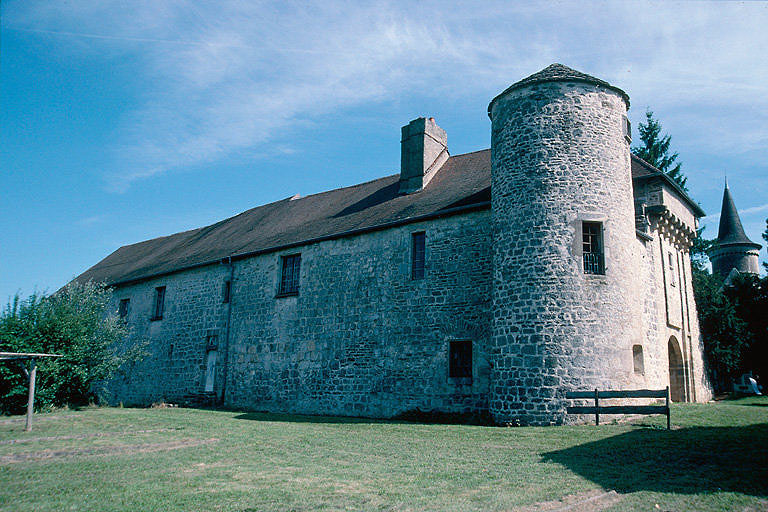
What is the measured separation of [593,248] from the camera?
538 inches

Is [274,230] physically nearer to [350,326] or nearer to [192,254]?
[192,254]

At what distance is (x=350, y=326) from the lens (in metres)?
17.3

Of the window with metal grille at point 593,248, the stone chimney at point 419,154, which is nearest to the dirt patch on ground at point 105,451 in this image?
the window with metal grille at point 593,248

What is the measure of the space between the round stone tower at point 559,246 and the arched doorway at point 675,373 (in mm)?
5843

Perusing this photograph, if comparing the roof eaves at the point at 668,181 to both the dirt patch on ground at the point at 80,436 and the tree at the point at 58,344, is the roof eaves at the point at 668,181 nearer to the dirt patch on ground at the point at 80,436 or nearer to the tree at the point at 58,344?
the dirt patch on ground at the point at 80,436

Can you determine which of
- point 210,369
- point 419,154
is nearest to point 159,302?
point 210,369

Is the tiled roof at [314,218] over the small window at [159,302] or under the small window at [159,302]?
over

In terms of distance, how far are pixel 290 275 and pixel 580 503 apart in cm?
1485

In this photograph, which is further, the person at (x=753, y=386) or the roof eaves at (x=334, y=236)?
the person at (x=753, y=386)

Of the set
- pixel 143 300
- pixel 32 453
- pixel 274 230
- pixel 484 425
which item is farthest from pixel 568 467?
pixel 143 300

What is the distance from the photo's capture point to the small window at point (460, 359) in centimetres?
1480

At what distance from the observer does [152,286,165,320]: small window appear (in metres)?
24.7

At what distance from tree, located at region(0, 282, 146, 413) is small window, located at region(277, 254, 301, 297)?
20.9 feet

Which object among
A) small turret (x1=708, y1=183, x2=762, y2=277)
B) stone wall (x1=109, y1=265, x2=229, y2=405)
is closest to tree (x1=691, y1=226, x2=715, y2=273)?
small turret (x1=708, y1=183, x2=762, y2=277)
